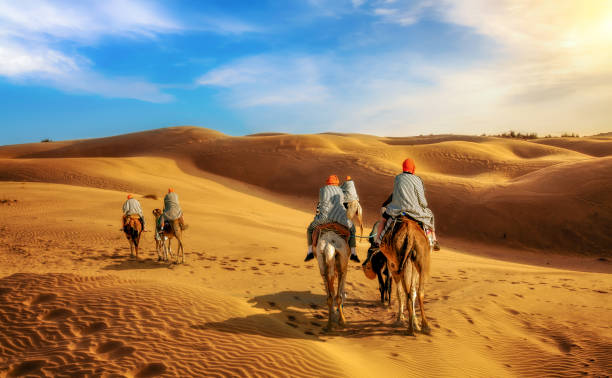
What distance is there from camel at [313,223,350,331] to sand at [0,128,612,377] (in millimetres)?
722

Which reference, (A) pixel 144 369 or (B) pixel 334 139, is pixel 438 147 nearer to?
(B) pixel 334 139

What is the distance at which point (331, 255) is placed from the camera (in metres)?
7.34

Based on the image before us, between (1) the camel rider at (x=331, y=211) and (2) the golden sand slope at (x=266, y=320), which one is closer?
→ (2) the golden sand slope at (x=266, y=320)

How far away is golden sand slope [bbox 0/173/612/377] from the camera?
5535mm

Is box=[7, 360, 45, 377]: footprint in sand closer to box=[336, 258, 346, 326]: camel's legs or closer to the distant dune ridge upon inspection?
box=[336, 258, 346, 326]: camel's legs

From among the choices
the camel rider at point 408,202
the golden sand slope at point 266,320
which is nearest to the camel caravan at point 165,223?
the golden sand slope at point 266,320

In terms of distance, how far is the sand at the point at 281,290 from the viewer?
5.78 meters

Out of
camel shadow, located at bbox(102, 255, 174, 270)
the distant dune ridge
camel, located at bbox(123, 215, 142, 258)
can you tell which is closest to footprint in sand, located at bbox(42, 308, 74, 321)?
camel shadow, located at bbox(102, 255, 174, 270)

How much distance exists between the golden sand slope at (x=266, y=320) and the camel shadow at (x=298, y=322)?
3 cm

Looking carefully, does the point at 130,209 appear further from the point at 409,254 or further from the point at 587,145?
the point at 587,145

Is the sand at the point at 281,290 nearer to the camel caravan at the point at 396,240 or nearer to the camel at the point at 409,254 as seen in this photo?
the camel caravan at the point at 396,240

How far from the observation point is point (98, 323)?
6.34 metres

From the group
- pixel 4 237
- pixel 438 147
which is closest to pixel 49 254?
pixel 4 237

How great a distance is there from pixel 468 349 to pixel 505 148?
52.4 metres
